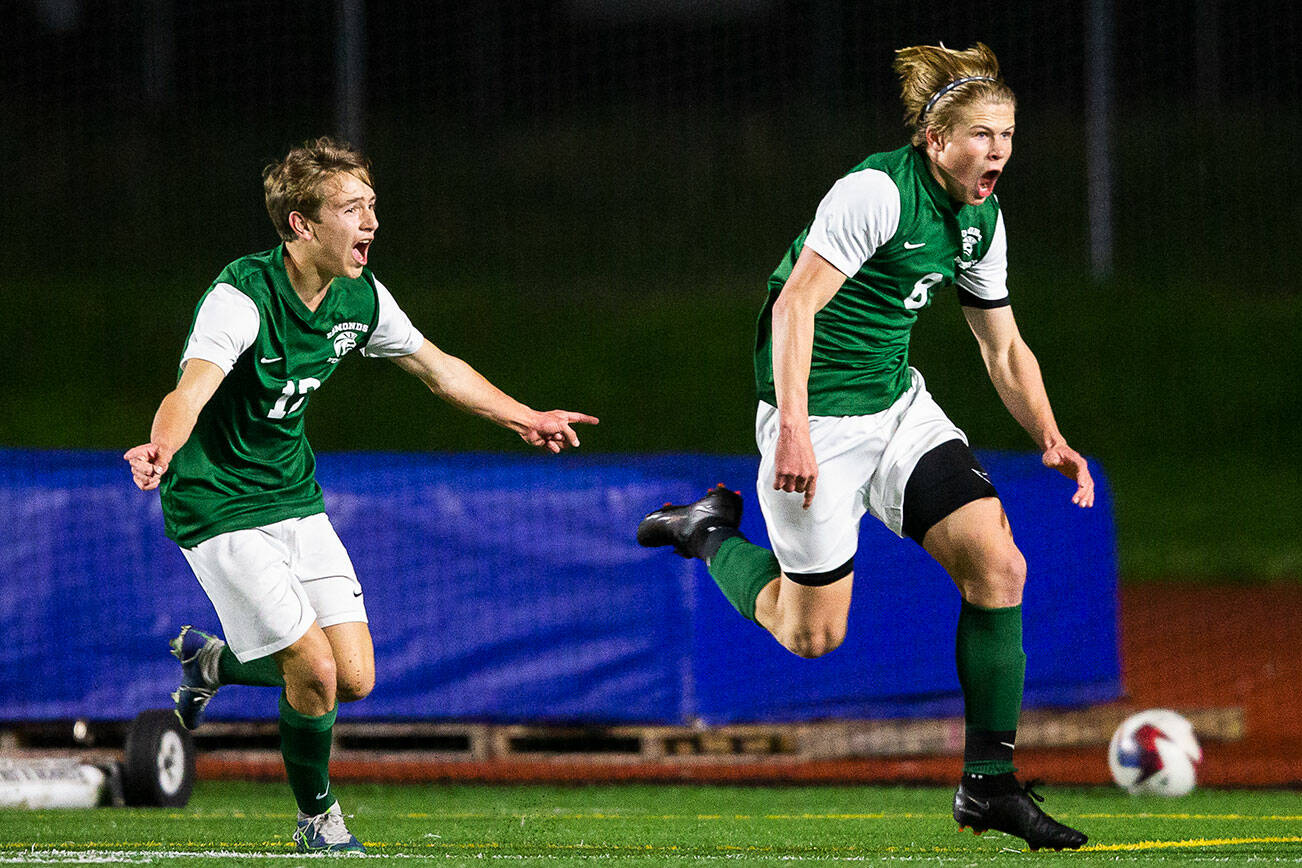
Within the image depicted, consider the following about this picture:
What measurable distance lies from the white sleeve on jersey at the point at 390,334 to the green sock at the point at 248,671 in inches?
40.5

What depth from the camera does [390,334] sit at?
614 centimetres

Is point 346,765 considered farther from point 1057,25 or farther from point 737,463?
point 1057,25

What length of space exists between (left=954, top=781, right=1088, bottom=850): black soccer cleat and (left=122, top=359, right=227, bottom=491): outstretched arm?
7.85ft

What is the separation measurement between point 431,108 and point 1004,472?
41.4 ft

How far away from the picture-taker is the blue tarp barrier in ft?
30.8

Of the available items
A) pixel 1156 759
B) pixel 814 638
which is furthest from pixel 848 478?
pixel 1156 759

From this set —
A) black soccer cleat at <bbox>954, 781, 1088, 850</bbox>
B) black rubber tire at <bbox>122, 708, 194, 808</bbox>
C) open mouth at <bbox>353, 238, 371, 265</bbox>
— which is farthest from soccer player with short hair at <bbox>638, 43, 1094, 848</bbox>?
black rubber tire at <bbox>122, 708, 194, 808</bbox>

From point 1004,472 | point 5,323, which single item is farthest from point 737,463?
point 5,323

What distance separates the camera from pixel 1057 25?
66.8ft

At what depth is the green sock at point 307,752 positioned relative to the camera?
585cm

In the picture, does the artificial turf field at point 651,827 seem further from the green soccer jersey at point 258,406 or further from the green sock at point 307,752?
the green soccer jersey at point 258,406

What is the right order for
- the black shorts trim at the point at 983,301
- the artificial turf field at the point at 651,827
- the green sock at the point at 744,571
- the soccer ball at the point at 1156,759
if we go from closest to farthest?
the artificial turf field at the point at 651,827 → the black shorts trim at the point at 983,301 → the green sock at the point at 744,571 → the soccer ball at the point at 1156,759

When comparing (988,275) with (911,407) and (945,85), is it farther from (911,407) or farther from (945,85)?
(945,85)

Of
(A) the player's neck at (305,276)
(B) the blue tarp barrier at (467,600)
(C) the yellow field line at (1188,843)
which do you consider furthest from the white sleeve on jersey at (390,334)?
(B) the blue tarp barrier at (467,600)
